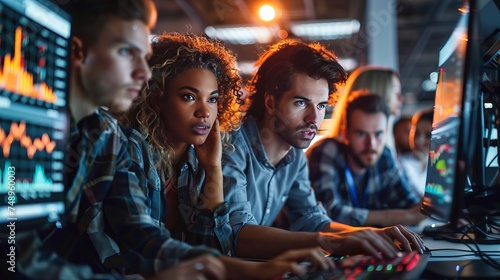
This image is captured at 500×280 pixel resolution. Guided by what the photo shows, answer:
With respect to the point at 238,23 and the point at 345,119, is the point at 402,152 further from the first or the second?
the point at 238,23

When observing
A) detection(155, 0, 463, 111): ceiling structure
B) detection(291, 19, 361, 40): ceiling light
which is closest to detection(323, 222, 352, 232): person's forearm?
detection(155, 0, 463, 111): ceiling structure

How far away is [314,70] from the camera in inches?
50.5

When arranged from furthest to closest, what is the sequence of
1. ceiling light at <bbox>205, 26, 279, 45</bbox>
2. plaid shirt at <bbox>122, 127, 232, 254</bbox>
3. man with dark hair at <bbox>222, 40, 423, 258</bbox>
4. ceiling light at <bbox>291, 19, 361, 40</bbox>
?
ceiling light at <bbox>205, 26, 279, 45</bbox>, ceiling light at <bbox>291, 19, 361, 40</bbox>, man with dark hair at <bbox>222, 40, 423, 258</bbox>, plaid shirt at <bbox>122, 127, 232, 254</bbox>

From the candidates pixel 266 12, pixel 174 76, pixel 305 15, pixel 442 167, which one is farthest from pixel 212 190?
pixel 305 15

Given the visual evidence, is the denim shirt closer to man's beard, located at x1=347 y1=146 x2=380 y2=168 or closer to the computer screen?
the computer screen

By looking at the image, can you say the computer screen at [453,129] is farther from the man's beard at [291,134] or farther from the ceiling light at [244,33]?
the ceiling light at [244,33]

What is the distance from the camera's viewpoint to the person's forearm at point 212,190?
1146mm

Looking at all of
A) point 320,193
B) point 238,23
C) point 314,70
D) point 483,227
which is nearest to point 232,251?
point 314,70

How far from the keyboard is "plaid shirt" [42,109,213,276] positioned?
178mm

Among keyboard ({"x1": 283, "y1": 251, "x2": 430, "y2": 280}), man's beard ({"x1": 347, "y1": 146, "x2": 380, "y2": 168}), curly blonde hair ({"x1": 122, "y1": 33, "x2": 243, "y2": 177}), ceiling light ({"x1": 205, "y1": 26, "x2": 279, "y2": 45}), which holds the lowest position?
keyboard ({"x1": 283, "y1": 251, "x2": 430, "y2": 280})

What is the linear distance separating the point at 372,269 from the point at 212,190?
0.46 metres

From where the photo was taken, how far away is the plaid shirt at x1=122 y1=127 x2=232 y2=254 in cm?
100

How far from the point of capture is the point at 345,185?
2162 millimetres

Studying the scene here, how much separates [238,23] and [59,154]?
15.0 feet
